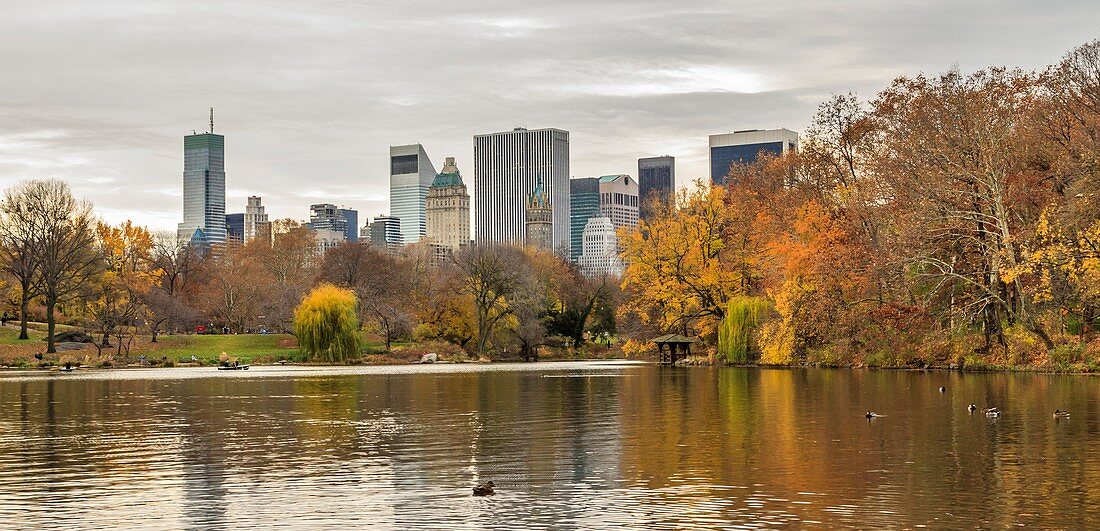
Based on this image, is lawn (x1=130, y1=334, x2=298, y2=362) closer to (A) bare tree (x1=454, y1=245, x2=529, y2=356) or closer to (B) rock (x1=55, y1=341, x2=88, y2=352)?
(B) rock (x1=55, y1=341, x2=88, y2=352)

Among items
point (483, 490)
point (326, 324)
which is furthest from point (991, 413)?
point (326, 324)

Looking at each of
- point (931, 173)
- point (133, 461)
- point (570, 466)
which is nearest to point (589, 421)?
point (570, 466)

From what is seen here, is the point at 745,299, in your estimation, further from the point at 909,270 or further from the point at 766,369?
the point at 909,270

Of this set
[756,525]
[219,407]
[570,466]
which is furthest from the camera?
[219,407]

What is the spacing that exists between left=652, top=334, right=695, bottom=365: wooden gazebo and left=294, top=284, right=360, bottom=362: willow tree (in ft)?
68.1

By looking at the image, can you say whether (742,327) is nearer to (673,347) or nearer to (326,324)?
(673,347)

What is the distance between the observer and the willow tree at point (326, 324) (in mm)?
78750

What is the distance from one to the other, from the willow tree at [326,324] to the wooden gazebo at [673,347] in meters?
20.7

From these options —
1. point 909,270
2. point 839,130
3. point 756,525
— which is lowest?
point 756,525

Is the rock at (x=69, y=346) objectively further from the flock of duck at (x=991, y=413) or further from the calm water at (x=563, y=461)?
the flock of duck at (x=991, y=413)

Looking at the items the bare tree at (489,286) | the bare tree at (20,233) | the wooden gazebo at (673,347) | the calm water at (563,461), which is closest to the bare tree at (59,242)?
the bare tree at (20,233)

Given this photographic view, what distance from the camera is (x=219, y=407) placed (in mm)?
34438

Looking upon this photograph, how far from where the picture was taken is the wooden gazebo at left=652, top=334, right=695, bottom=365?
7212 centimetres

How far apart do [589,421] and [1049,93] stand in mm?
36812
